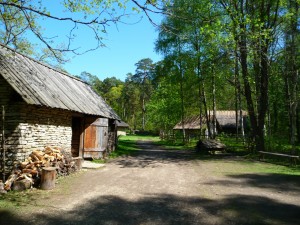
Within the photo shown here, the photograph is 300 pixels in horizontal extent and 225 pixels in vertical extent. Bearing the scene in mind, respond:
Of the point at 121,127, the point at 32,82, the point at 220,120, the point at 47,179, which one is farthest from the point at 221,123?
the point at 47,179

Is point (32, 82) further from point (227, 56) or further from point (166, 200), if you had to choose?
point (227, 56)

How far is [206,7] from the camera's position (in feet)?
65.7

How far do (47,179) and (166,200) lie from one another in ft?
12.7

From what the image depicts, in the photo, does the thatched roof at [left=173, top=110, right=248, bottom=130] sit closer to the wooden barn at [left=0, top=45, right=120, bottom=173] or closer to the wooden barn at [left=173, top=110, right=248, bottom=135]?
the wooden barn at [left=173, top=110, right=248, bottom=135]

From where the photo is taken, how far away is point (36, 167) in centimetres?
991

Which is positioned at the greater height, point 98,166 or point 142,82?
point 142,82

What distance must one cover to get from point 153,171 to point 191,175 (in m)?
1.93

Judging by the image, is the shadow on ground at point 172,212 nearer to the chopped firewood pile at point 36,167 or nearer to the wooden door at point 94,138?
the chopped firewood pile at point 36,167

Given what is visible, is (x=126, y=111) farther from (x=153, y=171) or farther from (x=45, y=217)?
(x=45, y=217)

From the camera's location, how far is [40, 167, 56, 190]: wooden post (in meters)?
9.29

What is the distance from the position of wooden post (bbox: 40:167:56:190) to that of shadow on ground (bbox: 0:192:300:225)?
Result: 75.5 inches

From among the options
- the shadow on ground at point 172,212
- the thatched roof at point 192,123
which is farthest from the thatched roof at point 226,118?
the shadow on ground at point 172,212

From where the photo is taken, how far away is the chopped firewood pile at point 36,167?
29.7ft

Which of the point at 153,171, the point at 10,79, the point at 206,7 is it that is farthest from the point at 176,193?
the point at 206,7
